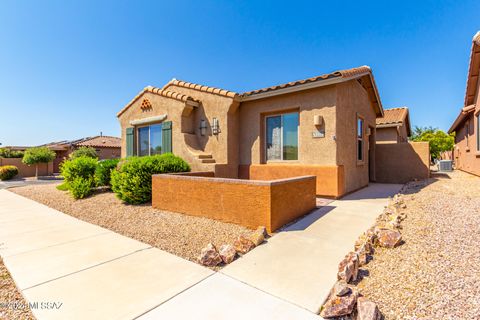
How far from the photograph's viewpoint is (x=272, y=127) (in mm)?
9859

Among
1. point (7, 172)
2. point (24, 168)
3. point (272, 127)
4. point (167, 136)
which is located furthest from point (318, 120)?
point (24, 168)

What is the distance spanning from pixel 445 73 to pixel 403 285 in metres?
20.8

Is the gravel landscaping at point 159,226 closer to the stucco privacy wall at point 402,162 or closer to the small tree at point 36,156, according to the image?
the stucco privacy wall at point 402,162

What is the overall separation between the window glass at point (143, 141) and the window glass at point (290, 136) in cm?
803

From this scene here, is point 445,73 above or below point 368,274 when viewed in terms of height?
above

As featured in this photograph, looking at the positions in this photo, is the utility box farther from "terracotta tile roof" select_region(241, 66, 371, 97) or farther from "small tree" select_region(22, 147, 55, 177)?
"small tree" select_region(22, 147, 55, 177)

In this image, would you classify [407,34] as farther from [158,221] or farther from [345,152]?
[158,221]

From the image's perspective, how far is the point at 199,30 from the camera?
12.3 m

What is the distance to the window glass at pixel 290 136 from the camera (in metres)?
9.19

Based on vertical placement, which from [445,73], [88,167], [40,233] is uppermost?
[445,73]

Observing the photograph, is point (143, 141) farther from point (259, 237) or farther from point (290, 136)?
point (259, 237)

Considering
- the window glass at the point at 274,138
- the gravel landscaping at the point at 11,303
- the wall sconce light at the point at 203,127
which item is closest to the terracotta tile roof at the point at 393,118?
the window glass at the point at 274,138

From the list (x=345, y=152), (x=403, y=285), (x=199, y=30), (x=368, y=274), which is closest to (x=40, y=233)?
(x=368, y=274)

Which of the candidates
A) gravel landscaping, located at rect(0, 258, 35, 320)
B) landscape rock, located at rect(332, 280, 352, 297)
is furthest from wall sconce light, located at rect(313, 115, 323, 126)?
gravel landscaping, located at rect(0, 258, 35, 320)
